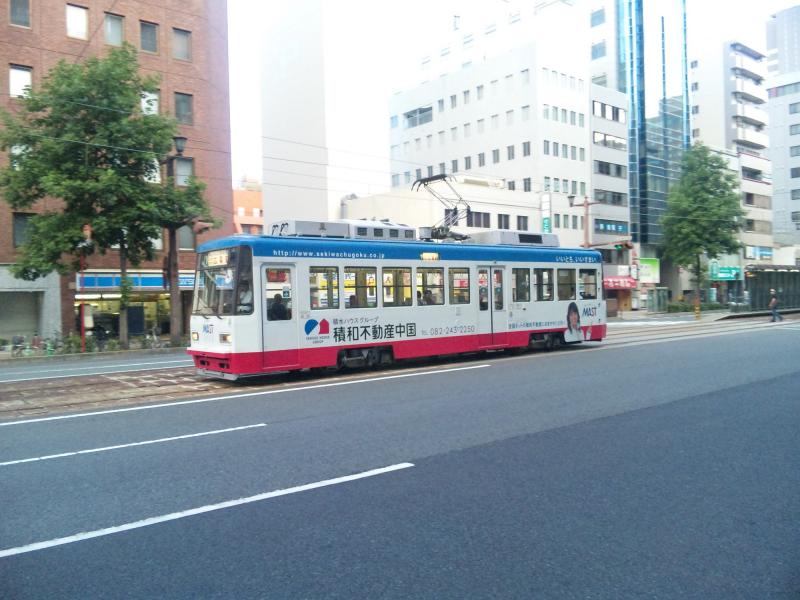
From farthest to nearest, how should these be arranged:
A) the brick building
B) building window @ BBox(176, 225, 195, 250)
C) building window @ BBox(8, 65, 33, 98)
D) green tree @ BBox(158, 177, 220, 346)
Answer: building window @ BBox(176, 225, 195, 250) < the brick building < building window @ BBox(8, 65, 33, 98) < green tree @ BBox(158, 177, 220, 346)

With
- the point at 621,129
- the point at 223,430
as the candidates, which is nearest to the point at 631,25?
the point at 621,129

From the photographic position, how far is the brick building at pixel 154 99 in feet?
92.2

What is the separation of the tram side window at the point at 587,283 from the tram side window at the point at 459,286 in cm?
467

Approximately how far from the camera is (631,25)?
62625mm

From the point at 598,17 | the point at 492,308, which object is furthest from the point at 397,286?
the point at 598,17

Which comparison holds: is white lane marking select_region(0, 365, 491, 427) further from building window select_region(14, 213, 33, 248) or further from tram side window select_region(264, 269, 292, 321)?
building window select_region(14, 213, 33, 248)

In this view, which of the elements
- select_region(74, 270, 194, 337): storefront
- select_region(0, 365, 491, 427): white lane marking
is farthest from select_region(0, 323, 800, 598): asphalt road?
select_region(74, 270, 194, 337): storefront

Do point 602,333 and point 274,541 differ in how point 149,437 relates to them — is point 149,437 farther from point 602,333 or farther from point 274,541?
point 602,333

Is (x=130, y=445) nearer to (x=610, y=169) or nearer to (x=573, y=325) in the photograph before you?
(x=573, y=325)

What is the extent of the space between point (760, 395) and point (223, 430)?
8.61 meters

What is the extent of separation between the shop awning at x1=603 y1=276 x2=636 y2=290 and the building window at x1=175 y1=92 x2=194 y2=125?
3915 centimetres

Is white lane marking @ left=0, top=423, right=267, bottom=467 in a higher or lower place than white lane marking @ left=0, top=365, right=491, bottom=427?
lower

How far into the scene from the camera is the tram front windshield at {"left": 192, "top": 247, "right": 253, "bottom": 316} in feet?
39.4

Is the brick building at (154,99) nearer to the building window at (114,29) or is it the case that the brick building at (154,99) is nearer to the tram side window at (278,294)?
the building window at (114,29)
